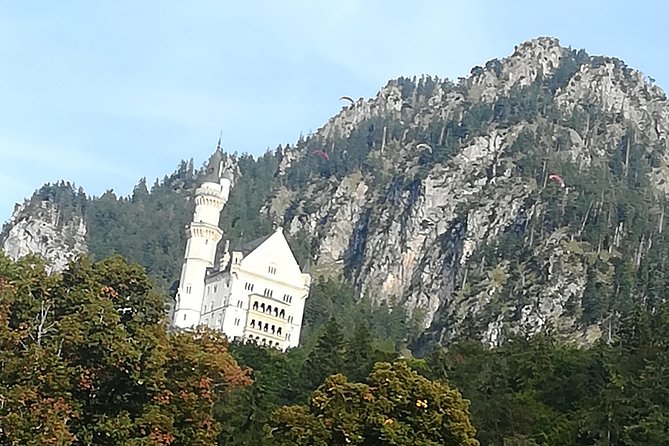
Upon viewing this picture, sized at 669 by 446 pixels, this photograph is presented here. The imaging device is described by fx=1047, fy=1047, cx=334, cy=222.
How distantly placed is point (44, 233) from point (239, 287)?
281 feet

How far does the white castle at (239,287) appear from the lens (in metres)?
106

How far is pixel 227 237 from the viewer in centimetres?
16425

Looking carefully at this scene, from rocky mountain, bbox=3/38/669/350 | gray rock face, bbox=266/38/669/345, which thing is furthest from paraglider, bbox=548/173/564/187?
gray rock face, bbox=266/38/669/345

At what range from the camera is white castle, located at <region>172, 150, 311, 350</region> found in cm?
10644

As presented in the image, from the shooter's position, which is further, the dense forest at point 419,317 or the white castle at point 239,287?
A: the white castle at point 239,287

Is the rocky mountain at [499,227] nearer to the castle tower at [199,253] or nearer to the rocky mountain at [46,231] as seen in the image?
the rocky mountain at [46,231]

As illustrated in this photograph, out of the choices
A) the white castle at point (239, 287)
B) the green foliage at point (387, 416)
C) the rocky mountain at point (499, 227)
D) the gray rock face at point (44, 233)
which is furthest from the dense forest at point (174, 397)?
the gray rock face at point (44, 233)

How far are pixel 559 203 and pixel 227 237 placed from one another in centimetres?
5136

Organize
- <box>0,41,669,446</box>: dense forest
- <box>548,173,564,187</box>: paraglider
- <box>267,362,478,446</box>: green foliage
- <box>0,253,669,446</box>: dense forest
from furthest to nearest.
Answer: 1. <box>548,173,564,187</box>: paraglider
2. <box>0,41,669,446</box>: dense forest
3. <box>0,253,669,446</box>: dense forest
4. <box>267,362,478,446</box>: green foliage

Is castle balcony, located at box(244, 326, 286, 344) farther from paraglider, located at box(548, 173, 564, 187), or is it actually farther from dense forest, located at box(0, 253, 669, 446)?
paraglider, located at box(548, 173, 564, 187)

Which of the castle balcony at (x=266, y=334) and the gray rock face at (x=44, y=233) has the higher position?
the gray rock face at (x=44, y=233)

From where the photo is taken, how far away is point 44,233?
7185 inches

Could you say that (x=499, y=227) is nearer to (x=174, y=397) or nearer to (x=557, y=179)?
(x=557, y=179)

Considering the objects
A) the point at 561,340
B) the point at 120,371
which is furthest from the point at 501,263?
the point at 120,371
